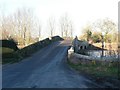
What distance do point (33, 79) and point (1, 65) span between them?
10828 mm

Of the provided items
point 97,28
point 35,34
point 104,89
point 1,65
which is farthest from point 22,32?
point 104,89

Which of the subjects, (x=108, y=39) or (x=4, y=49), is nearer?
(x=4, y=49)

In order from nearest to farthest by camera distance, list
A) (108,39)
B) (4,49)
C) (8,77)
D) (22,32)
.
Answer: (8,77)
(4,49)
(108,39)
(22,32)

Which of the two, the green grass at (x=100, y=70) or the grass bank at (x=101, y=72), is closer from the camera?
the grass bank at (x=101, y=72)

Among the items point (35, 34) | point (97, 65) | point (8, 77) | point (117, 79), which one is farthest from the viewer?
point (35, 34)

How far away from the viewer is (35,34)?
286ft

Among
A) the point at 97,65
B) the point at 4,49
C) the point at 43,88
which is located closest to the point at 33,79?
the point at 43,88

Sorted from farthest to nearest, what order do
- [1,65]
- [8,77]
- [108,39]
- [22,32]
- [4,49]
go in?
1. [22,32]
2. [108,39]
3. [4,49]
4. [1,65]
5. [8,77]

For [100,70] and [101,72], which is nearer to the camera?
[101,72]

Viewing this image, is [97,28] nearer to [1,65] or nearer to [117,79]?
[1,65]

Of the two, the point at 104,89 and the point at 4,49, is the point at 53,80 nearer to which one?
the point at 104,89

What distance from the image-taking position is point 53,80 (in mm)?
21547

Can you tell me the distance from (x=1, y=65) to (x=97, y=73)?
12.4m

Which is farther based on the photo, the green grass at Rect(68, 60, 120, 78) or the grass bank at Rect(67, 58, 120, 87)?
the green grass at Rect(68, 60, 120, 78)
